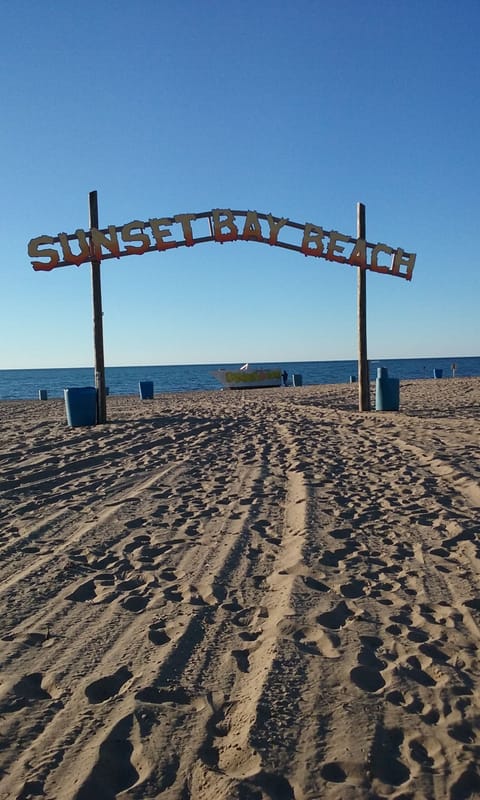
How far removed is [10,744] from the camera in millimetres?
2262

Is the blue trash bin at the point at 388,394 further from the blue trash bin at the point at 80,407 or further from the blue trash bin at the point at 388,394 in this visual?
the blue trash bin at the point at 80,407

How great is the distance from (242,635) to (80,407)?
30.0 feet

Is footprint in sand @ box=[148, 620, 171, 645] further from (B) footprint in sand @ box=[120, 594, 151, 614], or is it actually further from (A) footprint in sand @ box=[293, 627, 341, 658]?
(A) footprint in sand @ box=[293, 627, 341, 658]

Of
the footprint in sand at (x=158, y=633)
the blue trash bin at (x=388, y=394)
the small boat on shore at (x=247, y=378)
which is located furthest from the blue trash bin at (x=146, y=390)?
the footprint in sand at (x=158, y=633)

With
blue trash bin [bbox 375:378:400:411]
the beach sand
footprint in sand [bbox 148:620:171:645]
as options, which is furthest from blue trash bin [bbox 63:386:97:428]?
footprint in sand [bbox 148:620:171:645]

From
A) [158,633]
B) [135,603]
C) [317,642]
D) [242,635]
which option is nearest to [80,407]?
[135,603]

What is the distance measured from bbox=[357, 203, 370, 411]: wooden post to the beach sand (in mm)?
6923

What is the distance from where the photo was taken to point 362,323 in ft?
44.7

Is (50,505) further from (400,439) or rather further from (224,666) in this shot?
(400,439)

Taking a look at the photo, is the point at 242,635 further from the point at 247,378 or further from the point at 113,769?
the point at 247,378

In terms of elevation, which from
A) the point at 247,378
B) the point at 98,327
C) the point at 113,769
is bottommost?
the point at 113,769

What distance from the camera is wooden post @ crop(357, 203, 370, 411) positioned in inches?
529

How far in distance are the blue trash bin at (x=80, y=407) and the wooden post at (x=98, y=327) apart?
23cm

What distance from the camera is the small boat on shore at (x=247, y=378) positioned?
3388 centimetres
